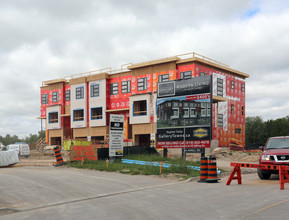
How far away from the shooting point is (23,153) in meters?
45.1

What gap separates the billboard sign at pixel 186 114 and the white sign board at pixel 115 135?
372 centimetres

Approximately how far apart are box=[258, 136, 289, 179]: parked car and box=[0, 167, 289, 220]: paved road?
5.57 feet

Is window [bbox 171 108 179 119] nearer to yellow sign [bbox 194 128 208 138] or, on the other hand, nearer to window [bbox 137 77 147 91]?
yellow sign [bbox 194 128 208 138]

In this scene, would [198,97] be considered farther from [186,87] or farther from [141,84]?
[141,84]

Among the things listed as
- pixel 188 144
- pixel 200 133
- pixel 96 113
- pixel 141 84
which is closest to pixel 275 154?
pixel 200 133

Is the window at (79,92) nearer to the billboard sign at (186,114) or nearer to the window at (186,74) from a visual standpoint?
the window at (186,74)

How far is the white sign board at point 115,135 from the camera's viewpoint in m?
22.1

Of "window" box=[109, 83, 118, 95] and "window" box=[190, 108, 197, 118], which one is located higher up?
"window" box=[109, 83, 118, 95]

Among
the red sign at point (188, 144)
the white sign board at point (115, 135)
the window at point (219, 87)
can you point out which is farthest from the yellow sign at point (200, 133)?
the window at point (219, 87)

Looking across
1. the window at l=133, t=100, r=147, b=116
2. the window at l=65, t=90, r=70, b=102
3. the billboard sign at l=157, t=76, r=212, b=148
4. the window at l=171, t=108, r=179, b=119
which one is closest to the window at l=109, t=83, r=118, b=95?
the window at l=133, t=100, r=147, b=116

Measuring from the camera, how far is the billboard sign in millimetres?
22984

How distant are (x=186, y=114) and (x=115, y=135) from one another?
5.38 metres

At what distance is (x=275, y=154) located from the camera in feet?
49.4

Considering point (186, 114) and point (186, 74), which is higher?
point (186, 74)
